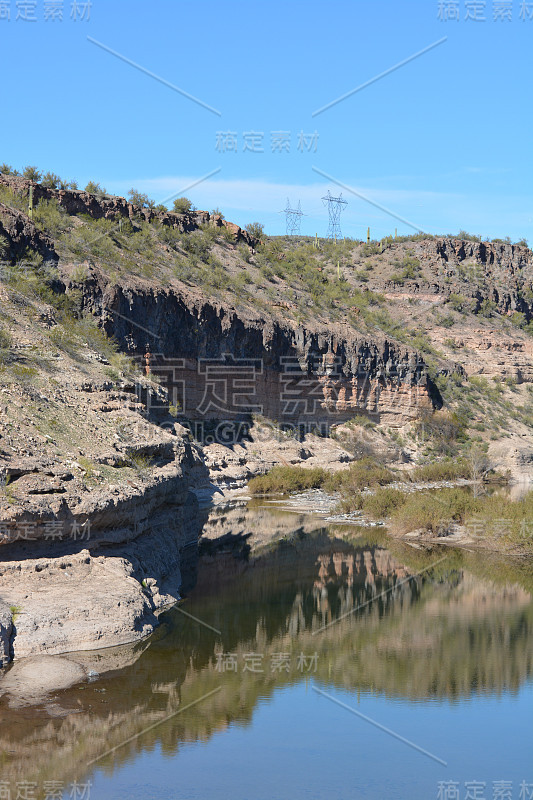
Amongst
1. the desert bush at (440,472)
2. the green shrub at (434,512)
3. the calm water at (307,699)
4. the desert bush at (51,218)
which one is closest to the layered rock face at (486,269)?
the desert bush at (440,472)

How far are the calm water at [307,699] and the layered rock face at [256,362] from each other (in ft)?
70.1

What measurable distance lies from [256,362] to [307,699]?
1468 inches

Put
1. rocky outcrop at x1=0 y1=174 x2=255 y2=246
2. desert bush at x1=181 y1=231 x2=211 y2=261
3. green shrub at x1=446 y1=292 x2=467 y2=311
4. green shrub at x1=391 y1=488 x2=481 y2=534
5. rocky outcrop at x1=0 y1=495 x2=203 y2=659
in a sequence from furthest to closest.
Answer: green shrub at x1=446 y1=292 x2=467 y2=311 → desert bush at x1=181 y1=231 x2=211 y2=261 → rocky outcrop at x1=0 y1=174 x2=255 y2=246 → green shrub at x1=391 y1=488 x2=481 y2=534 → rocky outcrop at x1=0 y1=495 x2=203 y2=659

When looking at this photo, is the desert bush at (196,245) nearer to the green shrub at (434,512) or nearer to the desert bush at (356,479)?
the desert bush at (356,479)

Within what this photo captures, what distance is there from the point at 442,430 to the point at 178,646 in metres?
47.5

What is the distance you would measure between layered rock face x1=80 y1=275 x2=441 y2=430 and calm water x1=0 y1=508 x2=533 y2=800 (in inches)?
841

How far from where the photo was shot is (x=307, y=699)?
55.4 feet

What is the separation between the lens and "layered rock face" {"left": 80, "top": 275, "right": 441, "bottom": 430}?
1806 inches

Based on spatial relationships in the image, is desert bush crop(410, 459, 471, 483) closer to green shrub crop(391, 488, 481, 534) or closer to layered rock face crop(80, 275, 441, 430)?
layered rock face crop(80, 275, 441, 430)

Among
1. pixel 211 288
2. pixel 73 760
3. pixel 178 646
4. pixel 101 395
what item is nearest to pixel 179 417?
pixel 211 288

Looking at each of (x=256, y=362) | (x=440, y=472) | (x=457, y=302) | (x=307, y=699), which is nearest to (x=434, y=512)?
(x=307, y=699)

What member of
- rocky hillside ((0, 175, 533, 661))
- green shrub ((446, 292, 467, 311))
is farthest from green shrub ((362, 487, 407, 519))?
green shrub ((446, 292, 467, 311))

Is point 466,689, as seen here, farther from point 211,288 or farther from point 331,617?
point 211,288

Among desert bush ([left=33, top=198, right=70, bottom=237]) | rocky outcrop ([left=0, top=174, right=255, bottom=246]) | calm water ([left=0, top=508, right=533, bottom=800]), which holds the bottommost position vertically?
calm water ([left=0, top=508, right=533, bottom=800])
